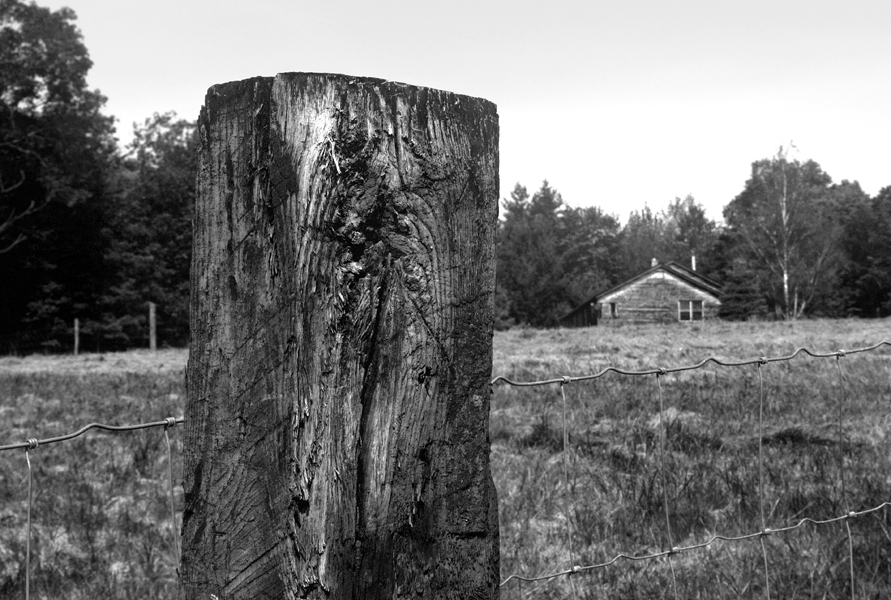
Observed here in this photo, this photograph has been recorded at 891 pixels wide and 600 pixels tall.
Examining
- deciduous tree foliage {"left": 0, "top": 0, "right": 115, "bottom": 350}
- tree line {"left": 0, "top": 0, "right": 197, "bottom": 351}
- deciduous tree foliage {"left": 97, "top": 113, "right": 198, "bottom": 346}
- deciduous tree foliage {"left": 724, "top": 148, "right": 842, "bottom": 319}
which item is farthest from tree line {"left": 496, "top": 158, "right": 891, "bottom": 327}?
deciduous tree foliage {"left": 0, "top": 0, "right": 115, "bottom": 350}

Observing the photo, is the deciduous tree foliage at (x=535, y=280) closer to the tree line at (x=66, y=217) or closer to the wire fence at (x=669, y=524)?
the tree line at (x=66, y=217)

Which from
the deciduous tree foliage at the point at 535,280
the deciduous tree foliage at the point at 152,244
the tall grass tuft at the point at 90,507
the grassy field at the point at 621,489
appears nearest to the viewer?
the grassy field at the point at 621,489

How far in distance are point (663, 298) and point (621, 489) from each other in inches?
1989

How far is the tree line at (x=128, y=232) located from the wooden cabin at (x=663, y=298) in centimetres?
138

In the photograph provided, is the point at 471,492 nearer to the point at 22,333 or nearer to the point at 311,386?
the point at 311,386

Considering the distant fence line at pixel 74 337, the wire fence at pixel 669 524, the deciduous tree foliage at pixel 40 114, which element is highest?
the deciduous tree foliage at pixel 40 114

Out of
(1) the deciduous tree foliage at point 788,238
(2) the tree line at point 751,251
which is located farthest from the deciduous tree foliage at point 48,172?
(1) the deciduous tree foliage at point 788,238

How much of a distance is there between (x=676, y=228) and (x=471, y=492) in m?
→ 114

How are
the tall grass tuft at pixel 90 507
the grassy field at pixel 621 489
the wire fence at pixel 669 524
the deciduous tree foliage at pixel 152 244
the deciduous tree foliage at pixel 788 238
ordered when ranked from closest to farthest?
the wire fence at pixel 669 524, the grassy field at pixel 621 489, the tall grass tuft at pixel 90 507, the deciduous tree foliage at pixel 152 244, the deciduous tree foliage at pixel 788 238

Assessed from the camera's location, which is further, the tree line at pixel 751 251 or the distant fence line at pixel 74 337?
the tree line at pixel 751 251

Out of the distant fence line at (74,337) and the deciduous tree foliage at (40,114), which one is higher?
the deciduous tree foliage at (40,114)

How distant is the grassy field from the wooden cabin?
46018mm

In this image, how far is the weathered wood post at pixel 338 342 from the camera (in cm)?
115

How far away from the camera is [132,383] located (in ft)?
29.7
